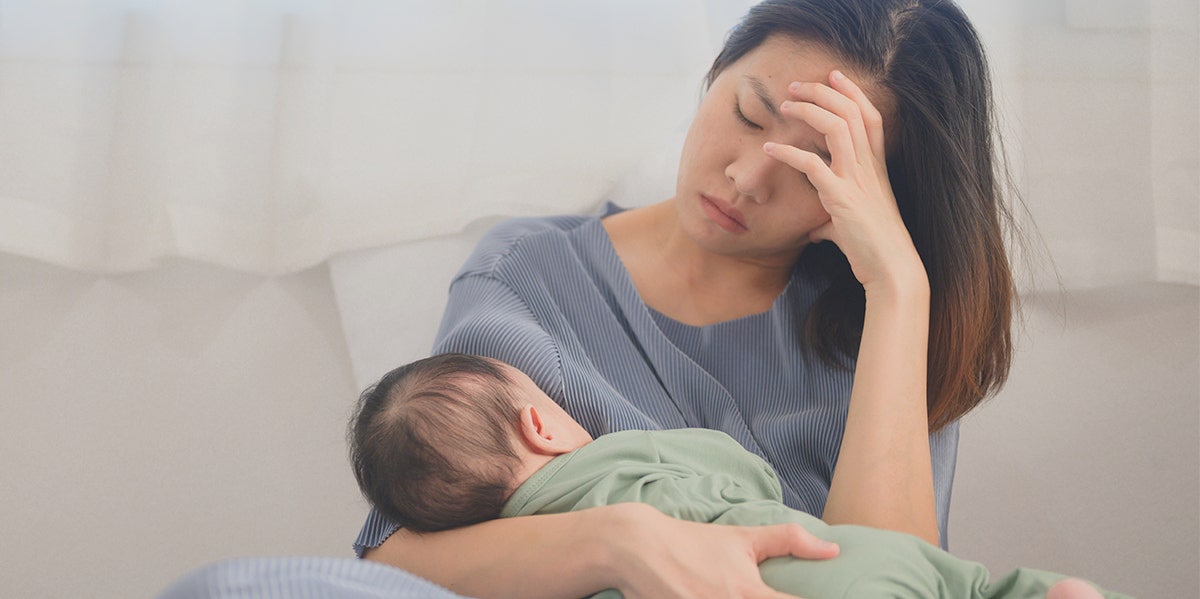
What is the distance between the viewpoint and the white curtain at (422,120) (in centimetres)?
181

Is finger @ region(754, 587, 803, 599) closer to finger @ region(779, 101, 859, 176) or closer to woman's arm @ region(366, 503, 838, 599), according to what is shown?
woman's arm @ region(366, 503, 838, 599)

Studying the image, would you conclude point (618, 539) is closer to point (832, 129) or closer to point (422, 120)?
point (832, 129)

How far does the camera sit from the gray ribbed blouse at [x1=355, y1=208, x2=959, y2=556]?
1.35m

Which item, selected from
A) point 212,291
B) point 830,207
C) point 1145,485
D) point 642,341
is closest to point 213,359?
point 212,291

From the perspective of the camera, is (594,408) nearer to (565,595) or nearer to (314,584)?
(565,595)

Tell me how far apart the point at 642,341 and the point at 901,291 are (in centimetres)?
38

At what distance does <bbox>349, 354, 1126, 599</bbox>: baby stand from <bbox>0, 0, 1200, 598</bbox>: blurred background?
66 centimetres

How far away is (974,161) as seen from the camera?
4.65ft

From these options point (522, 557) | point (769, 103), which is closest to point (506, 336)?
point (522, 557)

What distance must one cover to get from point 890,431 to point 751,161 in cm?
39

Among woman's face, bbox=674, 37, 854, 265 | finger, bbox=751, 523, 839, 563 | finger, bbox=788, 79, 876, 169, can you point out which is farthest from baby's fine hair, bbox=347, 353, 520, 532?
finger, bbox=788, 79, 876, 169

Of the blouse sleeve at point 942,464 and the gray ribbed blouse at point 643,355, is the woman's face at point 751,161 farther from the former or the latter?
the blouse sleeve at point 942,464

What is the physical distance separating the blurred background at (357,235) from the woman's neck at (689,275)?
28 centimetres

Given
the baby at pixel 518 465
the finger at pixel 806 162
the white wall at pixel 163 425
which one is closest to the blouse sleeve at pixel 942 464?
the baby at pixel 518 465
